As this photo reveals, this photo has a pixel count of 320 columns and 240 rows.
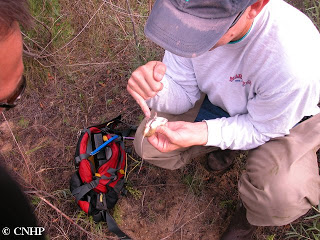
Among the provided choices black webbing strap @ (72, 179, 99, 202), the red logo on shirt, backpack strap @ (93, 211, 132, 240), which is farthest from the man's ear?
backpack strap @ (93, 211, 132, 240)

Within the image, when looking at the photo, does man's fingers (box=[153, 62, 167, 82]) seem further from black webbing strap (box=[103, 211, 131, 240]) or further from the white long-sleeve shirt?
black webbing strap (box=[103, 211, 131, 240])

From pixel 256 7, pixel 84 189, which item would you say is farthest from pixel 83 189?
pixel 256 7

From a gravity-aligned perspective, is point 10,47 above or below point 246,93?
above

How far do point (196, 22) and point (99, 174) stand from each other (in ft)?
4.88

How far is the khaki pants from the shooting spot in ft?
5.65

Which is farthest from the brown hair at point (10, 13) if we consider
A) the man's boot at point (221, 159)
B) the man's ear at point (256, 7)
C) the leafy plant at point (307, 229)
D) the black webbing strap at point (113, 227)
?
the leafy plant at point (307, 229)

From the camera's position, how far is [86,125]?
109 inches

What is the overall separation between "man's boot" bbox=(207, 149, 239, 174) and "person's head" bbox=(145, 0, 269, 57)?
3.84 ft

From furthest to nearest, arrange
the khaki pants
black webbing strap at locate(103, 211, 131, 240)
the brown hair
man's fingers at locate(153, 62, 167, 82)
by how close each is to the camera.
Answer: black webbing strap at locate(103, 211, 131, 240), the khaki pants, man's fingers at locate(153, 62, 167, 82), the brown hair

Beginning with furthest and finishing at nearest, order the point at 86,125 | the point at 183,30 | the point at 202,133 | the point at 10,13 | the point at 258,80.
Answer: the point at 86,125 → the point at 202,133 → the point at 258,80 → the point at 183,30 → the point at 10,13

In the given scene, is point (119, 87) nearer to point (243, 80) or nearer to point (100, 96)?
point (100, 96)

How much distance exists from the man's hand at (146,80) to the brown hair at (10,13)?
628mm

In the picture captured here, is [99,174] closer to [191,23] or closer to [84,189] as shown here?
[84,189]

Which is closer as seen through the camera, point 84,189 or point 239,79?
point 239,79
